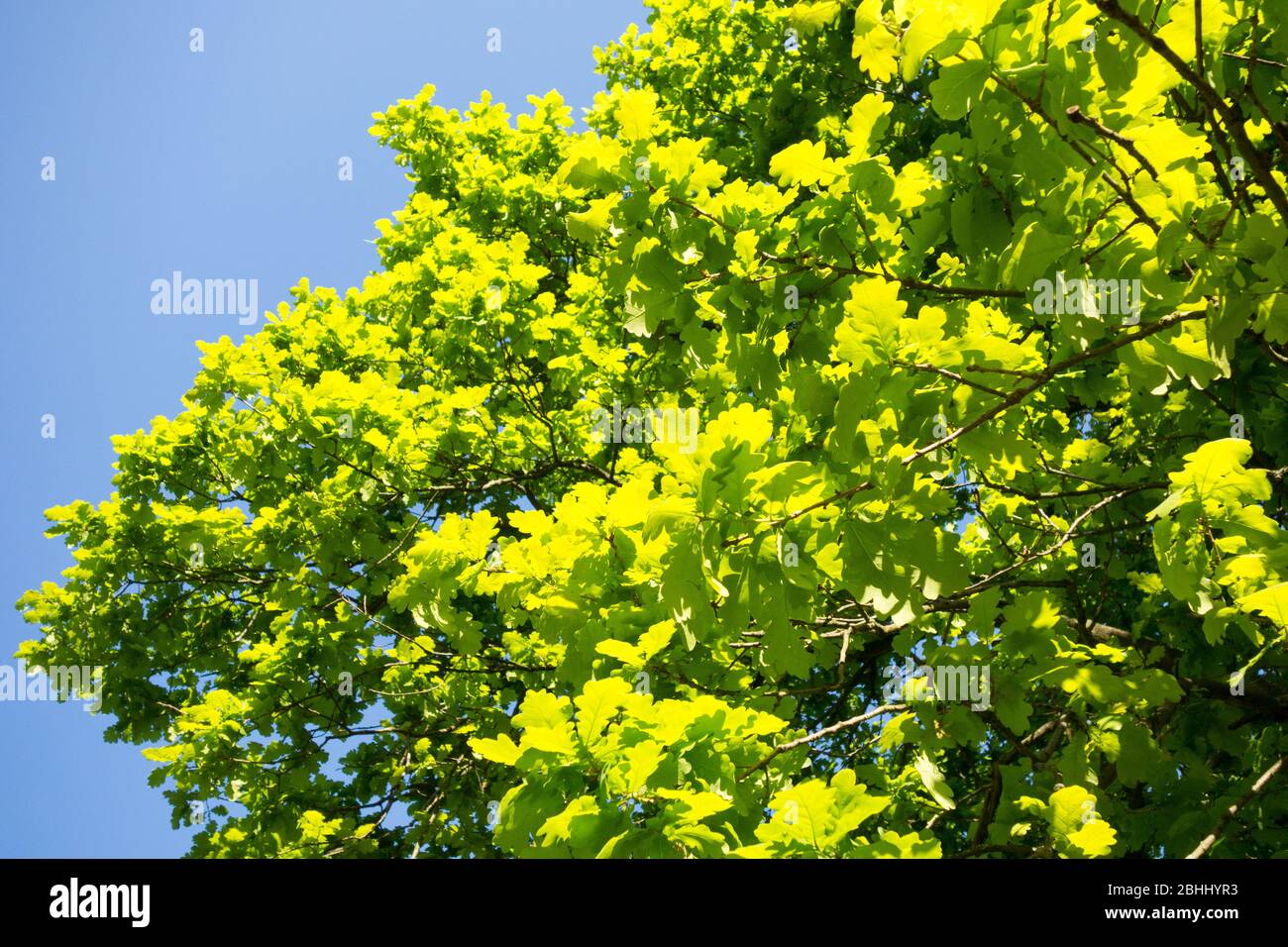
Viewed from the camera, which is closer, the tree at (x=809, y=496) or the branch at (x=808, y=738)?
the tree at (x=809, y=496)

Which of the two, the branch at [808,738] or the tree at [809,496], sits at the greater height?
the tree at [809,496]

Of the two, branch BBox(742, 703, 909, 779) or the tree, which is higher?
the tree

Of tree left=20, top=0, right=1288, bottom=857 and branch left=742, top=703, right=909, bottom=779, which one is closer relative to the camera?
tree left=20, top=0, right=1288, bottom=857

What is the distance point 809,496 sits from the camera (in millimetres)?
2988

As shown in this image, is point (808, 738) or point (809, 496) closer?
point (809, 496)

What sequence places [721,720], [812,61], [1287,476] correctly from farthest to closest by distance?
[812,61], [1287,476], [721,720]

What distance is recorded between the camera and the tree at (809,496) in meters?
2.91

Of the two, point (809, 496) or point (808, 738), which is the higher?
point (809, 496)

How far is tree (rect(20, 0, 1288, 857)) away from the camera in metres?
2.91

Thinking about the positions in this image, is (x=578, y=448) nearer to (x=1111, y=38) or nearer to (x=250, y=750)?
(x=250, y=750)

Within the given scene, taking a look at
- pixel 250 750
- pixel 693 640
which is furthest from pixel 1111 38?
pixel 250 750
